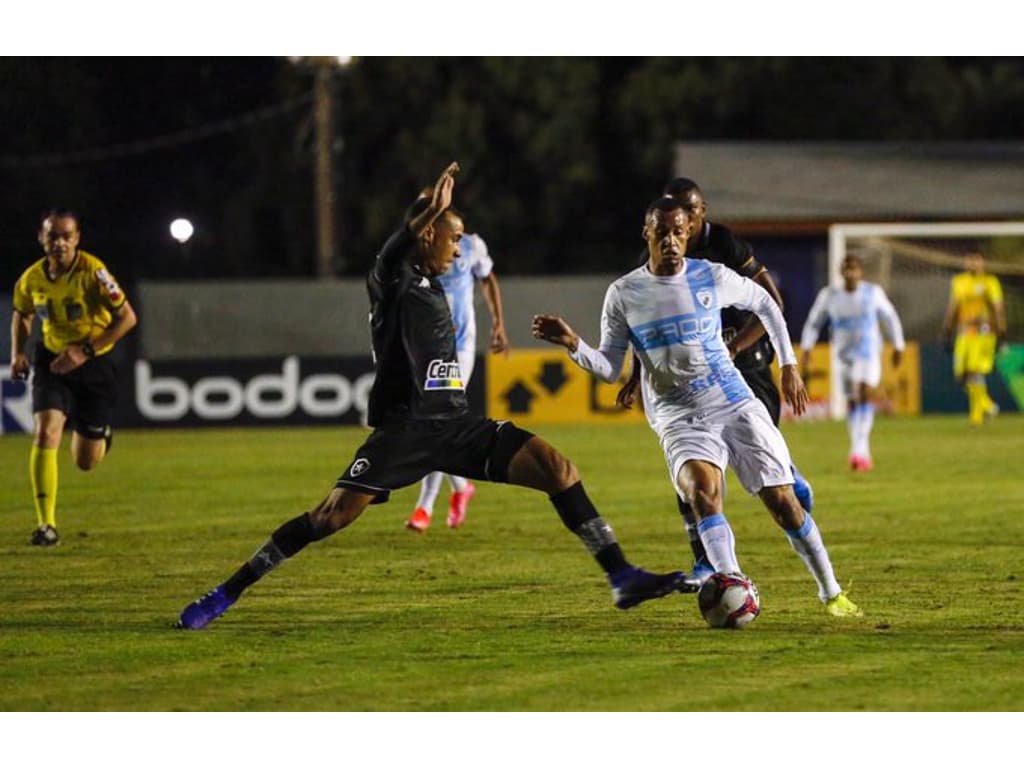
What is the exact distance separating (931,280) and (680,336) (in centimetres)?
2495

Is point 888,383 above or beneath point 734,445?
beneath

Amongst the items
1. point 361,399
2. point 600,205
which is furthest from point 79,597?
point 600,205

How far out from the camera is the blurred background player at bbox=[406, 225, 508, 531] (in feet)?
47.6

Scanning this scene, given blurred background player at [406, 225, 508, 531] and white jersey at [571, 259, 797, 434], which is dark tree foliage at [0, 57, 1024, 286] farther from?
white jersey at [571, 259, 797, 434]

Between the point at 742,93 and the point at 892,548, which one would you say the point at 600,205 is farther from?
the point at 892,548

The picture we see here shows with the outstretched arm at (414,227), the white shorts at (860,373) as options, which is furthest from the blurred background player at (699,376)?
the white shorts at (860,373)

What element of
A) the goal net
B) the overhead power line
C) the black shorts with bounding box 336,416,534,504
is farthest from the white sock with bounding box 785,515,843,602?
the overhead power line

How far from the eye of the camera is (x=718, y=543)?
9.40m

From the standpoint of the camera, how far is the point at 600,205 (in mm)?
48062

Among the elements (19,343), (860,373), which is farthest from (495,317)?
(860,373)

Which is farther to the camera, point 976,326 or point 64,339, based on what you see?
point 976,326

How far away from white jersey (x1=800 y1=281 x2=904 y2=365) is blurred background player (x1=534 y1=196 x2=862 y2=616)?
11001 millimetres

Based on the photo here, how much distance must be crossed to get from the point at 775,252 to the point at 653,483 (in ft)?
57.7

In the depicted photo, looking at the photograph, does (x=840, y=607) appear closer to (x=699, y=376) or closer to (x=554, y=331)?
(x=699, y=376)
